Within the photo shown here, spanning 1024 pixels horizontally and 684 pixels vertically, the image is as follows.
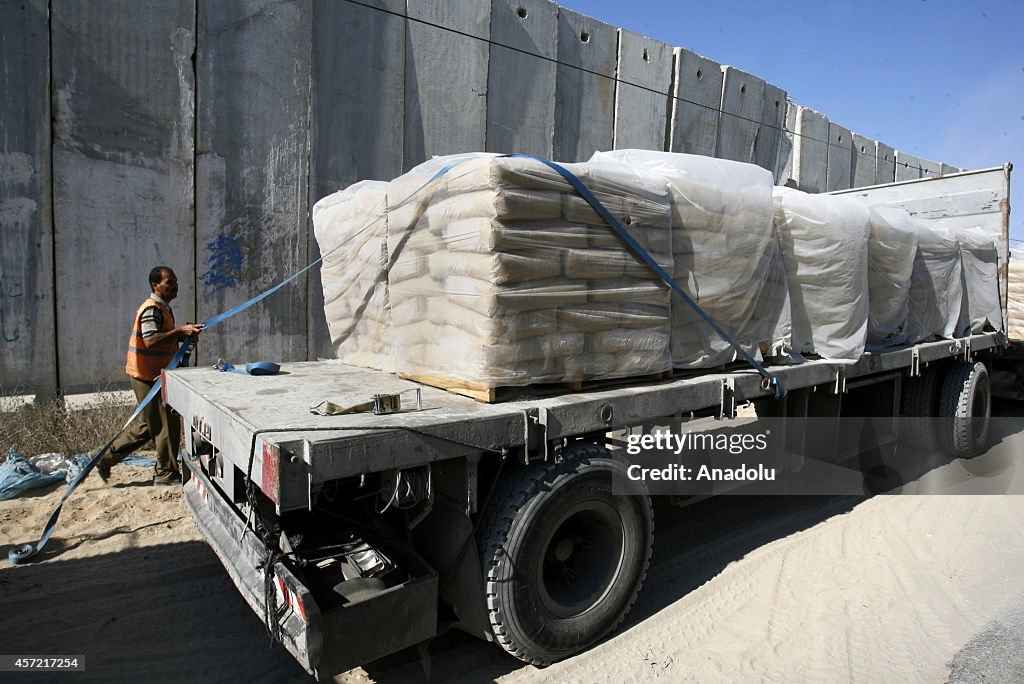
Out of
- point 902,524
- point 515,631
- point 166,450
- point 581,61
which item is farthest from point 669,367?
point 581,61

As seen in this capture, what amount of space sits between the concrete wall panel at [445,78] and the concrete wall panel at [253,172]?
1262 millimetres

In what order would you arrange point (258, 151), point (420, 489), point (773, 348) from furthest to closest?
1. point (258, 151)
2. point (773, 348)
3. point (420, 489)

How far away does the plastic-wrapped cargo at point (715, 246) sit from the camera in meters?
3.49

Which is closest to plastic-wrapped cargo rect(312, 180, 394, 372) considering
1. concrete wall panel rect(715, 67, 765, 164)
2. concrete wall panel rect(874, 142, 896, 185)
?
concrete wall panel rect(715, 67, 765, 164)

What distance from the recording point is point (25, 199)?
17.3 ft

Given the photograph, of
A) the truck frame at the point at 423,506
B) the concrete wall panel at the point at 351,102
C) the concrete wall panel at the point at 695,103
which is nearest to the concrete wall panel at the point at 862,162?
the concrete wall panel at the point at 695,103

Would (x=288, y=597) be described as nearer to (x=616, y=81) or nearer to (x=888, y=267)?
(x=888, y=267)

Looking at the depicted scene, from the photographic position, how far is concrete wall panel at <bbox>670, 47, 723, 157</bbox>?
1050 cm

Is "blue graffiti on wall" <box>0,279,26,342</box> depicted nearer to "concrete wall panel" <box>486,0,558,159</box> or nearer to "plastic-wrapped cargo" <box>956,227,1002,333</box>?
"concrete wall panel" <box>486,0,558,159</box>

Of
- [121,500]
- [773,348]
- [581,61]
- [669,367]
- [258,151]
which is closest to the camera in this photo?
[669,367]

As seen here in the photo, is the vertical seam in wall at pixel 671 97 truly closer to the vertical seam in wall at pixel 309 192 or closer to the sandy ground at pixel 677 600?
the vertical seam in wall at pixel 309 192

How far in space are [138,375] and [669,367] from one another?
12.3 feet

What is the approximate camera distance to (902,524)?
4.67 metres

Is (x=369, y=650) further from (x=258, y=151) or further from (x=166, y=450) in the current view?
(x=258, y=151)
